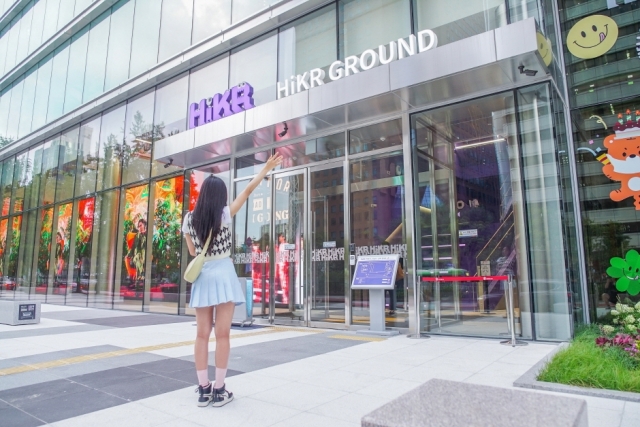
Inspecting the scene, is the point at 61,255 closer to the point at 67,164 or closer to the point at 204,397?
the point at 67,164

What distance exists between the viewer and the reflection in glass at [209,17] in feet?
41.4

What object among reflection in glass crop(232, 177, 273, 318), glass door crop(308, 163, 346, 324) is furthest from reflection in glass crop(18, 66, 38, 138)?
glass door crop(308, 163, 346, 324)

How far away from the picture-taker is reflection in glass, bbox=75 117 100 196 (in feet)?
56.5

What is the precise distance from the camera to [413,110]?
342 inches

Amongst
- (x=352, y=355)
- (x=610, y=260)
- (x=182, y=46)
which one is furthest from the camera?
(x=182, y=46)

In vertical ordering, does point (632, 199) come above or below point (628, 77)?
below

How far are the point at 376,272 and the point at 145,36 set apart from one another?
487 inches

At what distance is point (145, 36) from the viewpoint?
15.3 meters

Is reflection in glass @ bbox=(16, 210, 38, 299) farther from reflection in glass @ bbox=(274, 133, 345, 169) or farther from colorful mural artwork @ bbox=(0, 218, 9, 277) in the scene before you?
reflection in glass @ bbox=(274, 133, 345, 169)

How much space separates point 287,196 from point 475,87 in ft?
16.0

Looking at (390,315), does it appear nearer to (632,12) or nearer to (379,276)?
(379,276)

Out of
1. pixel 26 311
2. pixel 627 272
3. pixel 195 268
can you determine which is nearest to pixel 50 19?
pixel 26 311

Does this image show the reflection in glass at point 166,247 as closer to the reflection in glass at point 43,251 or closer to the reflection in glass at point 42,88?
the reflection in glass at point 43,251

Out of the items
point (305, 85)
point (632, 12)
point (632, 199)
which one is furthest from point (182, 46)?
point (632, 199)
